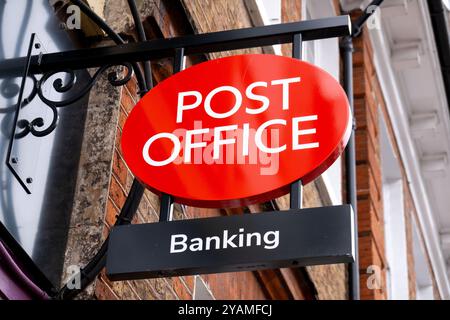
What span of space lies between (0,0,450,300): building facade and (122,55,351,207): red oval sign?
2.30 ft

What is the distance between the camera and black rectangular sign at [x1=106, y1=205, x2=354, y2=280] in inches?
118

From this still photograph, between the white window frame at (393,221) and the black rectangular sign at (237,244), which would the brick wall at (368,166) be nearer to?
the white window frame at (393,221)

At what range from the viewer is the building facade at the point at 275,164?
159 inches

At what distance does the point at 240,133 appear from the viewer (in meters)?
3.32

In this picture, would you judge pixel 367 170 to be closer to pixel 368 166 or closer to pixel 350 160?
pixel 368 166

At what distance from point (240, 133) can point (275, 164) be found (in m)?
0.17

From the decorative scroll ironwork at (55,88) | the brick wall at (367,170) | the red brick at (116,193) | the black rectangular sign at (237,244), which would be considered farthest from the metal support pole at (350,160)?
the black rectangular sign at (237,244)

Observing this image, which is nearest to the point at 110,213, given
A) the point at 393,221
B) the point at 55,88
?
the point at 55,88

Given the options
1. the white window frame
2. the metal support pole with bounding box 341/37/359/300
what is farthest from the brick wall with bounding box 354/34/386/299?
the metal support pole with bounding box 341/37/359/300

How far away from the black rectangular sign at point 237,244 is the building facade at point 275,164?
696 millimetres

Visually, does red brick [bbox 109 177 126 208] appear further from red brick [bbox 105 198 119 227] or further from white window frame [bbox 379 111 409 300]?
white window frame [bbox 379 111 409 300]

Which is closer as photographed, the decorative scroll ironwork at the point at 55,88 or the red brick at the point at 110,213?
the decorative scroll ironwork at the point at 55,88

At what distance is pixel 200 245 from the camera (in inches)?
121

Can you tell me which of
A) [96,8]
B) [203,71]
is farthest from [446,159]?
[203,71]
